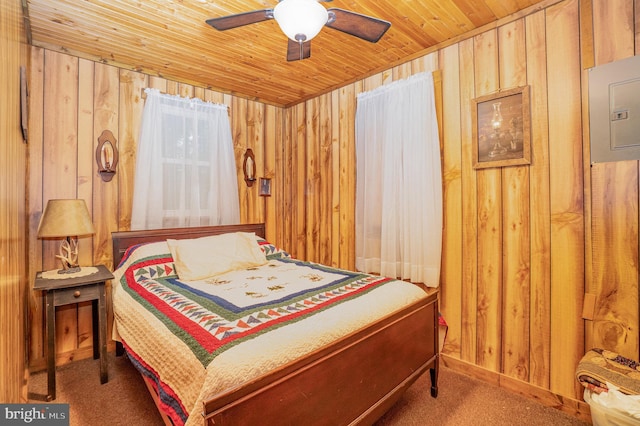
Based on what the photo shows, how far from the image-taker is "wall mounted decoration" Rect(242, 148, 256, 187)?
11.8 ft

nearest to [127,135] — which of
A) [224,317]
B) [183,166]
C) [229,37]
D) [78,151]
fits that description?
[78,151]

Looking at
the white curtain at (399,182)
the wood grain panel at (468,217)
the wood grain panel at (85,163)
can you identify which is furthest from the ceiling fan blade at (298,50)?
the wood grain panel at (85,163)

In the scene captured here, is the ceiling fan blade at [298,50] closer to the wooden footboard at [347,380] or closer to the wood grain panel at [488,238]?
the wood grain panel at [488,238]

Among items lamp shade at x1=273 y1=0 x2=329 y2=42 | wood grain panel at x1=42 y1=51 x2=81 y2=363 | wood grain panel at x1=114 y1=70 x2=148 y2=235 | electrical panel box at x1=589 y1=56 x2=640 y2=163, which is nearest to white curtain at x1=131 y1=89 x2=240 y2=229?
wood grain panel at x1=114 y1=70 x2=148 y2=235

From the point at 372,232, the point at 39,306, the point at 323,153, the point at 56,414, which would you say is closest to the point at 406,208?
the point at 372,232

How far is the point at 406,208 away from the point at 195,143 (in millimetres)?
2192

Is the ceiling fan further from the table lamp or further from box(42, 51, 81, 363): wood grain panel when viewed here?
box(42, 51, 81, 363): wood grain panel

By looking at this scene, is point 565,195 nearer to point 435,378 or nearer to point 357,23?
point 435,378

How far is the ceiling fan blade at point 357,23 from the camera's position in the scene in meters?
1.53

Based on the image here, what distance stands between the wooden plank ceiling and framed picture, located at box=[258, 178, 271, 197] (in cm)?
110

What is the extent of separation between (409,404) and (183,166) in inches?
111

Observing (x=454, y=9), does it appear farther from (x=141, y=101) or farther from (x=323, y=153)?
(x=141, y=101)

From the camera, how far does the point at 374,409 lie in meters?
1.56

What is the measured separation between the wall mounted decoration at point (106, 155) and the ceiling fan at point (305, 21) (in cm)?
176
